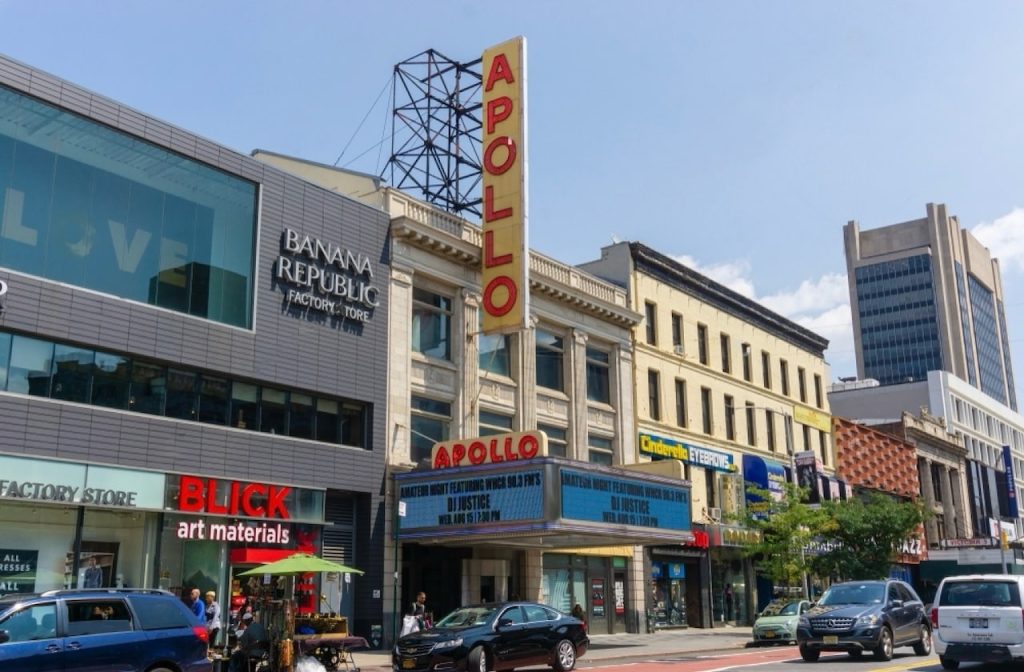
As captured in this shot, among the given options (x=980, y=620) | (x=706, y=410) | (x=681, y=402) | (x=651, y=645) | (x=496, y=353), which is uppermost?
(x=496, y=353)

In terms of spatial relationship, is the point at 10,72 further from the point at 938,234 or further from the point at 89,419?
the point at 938,234

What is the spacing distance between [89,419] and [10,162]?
6154mm

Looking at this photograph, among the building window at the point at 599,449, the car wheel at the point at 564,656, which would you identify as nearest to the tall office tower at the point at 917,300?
the building window at the point at 599,449

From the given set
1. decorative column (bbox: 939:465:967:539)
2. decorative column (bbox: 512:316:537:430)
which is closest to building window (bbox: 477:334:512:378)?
decorative column (bbox: 512:316:537:430)

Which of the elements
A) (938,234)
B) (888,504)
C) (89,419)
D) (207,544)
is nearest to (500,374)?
(207,544)

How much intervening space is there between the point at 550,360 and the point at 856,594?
17.6 metres

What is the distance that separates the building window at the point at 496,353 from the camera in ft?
118

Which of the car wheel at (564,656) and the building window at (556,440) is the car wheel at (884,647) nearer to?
the car wheel at (564,656)

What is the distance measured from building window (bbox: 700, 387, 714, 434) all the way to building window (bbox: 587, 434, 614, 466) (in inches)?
313

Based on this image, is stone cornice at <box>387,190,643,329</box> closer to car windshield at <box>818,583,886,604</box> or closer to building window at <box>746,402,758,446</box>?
building window at <box>746,402,758,446</box>

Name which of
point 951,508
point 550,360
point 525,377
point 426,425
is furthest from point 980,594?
point 951,508

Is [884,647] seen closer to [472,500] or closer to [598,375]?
[472,500]

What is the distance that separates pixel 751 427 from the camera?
51.6 m

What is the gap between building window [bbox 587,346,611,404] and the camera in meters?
41.2
